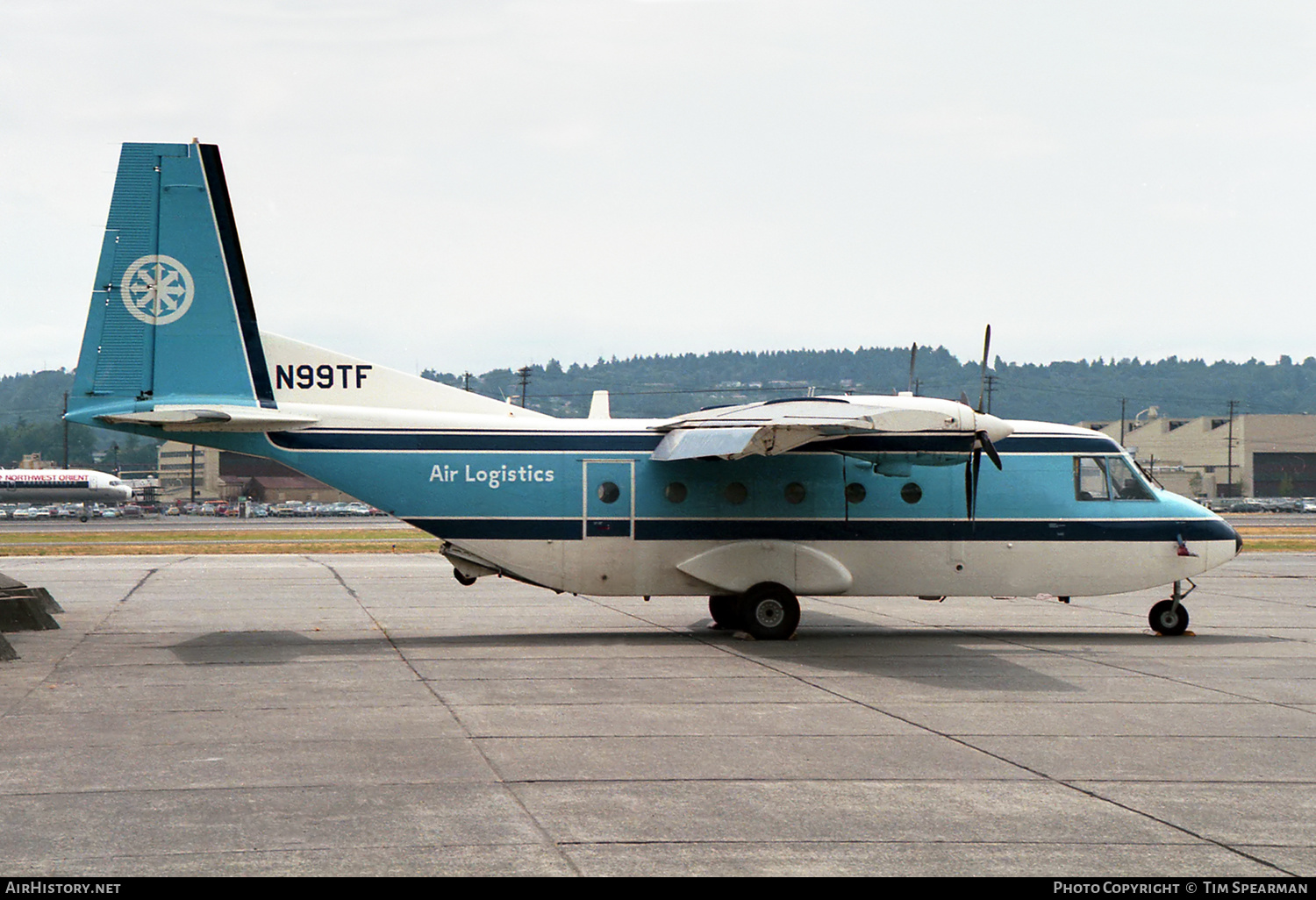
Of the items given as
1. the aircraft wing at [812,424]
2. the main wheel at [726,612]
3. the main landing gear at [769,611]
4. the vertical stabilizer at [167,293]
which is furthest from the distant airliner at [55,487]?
the aircraft wing at [812,424]

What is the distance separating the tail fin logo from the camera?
18453 millimetres

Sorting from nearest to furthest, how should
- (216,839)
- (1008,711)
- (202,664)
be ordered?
(216,839)
(1008,711)
(202,664)

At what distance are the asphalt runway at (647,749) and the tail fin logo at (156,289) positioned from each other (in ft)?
17.1

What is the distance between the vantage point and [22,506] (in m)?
153

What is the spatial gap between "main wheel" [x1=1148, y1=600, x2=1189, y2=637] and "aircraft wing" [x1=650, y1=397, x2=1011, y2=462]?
16.5 feet

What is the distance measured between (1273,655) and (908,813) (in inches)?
474

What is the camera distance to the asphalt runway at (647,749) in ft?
25.4

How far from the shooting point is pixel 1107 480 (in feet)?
67.7

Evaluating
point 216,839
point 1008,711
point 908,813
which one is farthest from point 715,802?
point 1008,711

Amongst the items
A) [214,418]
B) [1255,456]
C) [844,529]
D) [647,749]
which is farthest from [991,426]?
[1255,456]

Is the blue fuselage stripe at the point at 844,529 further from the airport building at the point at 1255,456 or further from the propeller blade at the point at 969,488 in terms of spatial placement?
the airport building at the point at 1255,456
